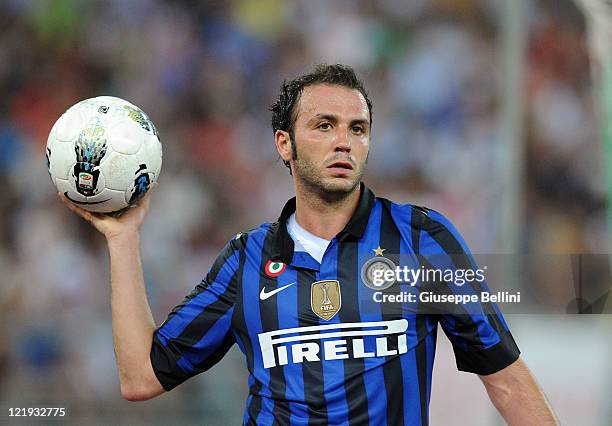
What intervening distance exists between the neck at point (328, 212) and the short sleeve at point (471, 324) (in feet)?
0.95

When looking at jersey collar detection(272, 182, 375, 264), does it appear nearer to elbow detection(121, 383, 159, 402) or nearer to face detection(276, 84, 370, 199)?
face detection(276, 84, 370, 199)

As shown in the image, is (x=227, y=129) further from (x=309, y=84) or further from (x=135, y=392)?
(x=135, y=392)

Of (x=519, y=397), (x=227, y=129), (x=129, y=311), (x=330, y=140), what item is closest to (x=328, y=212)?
(x=330, y=140)

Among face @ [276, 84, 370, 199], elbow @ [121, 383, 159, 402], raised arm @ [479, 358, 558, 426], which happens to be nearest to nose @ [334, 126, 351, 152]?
face @ [276, 84, 370, 199]

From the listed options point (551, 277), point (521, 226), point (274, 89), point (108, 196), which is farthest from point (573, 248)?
point (108, 196)

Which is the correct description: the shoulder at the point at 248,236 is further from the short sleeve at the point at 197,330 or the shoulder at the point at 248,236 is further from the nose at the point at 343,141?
the nose at the point at 343,141

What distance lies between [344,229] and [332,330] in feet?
1.14

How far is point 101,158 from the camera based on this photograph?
300 centimetres

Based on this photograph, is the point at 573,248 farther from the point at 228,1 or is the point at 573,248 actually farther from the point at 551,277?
the point at 228,1

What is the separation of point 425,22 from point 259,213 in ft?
Result: 6.22

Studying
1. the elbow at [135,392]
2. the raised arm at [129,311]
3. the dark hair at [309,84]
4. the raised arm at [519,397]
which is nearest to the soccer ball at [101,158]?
the raised arm at [129,311]

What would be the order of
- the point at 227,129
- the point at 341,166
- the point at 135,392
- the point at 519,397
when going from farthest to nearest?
the point at 227,129 → the point at 135,392 → the point at 341,166 → the point at 519,397

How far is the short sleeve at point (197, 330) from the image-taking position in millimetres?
2992

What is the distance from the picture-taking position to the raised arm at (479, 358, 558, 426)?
104 inches
